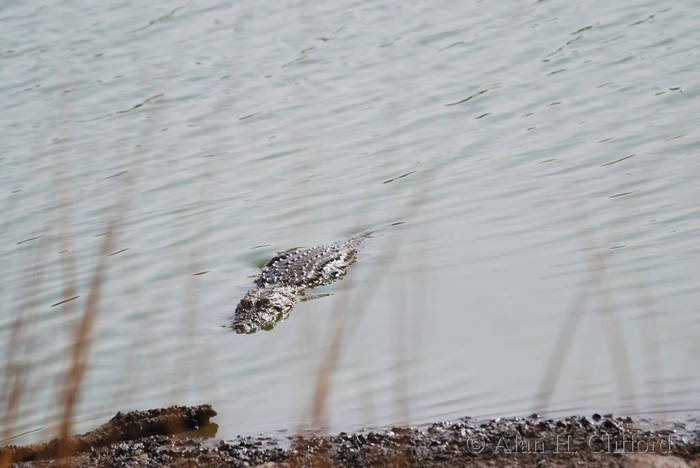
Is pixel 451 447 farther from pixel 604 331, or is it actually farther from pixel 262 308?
pixel 262 308

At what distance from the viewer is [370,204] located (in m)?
8.47

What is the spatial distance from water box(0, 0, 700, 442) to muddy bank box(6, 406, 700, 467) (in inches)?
11.1

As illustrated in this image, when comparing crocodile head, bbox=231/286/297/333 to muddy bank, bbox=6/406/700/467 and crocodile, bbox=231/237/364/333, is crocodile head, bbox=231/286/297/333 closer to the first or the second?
crocodile, bbox=231/237/364/333

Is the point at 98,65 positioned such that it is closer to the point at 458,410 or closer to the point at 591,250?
the point at 591,250

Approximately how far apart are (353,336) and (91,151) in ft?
16.5

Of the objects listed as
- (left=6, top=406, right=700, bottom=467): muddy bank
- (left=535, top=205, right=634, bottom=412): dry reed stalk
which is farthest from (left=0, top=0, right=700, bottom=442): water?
(left=6, top=406, right=700, bottom=467): muddy bank

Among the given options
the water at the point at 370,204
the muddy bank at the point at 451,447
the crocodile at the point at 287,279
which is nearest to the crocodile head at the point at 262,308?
the crocodile at the point at 287,279

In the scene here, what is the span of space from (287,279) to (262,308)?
1.66ft

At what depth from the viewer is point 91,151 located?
10.2 m

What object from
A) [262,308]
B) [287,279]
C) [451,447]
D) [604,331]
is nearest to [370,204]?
[287,279]

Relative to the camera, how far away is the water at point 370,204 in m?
5.70

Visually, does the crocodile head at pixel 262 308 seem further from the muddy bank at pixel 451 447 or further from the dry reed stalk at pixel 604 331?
the dry reed stalk at pixel 604 331

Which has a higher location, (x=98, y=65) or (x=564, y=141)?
(x=98, y=65)

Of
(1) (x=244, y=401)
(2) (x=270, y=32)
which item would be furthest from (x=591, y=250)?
(2) (x=270, y=32)
